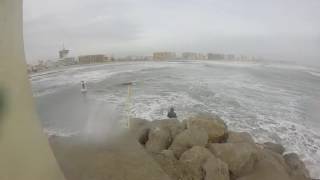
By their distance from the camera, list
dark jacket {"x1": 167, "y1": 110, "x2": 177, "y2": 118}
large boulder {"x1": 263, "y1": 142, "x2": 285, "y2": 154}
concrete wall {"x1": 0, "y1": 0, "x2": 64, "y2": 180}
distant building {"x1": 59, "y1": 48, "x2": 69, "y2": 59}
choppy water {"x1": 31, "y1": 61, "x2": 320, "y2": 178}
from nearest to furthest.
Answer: concrete wall {"x1": 0, "y1": 0, "x2": 64, "y2": 180} → distant building {"x1": 59, "y1": 48, "x2": 69, "y2": 59} → large boulder {"x1": 263, "y1": 142, "x2": 285, "y2": 154} → choppy water {"x1": 31, "y1": 61, "x2": 320, "y2": 178} → dark jacket {"x1": 167, "y1": 110, "x2": 177, "y2": 118}

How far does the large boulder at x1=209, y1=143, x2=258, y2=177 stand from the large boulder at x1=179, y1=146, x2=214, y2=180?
111mm

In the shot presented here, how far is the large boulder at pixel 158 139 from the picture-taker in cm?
285

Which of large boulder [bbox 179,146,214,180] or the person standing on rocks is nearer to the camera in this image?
large boulder [bbox 179,146,214,180]

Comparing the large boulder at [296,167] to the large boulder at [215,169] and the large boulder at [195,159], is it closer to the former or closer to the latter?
the large boulder at [215,169]

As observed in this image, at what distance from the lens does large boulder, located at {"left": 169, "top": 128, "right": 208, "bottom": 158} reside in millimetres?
2781

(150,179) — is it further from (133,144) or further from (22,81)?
(22,81)

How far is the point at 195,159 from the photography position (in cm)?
254

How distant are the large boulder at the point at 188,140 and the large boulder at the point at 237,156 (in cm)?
10

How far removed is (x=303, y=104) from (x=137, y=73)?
7.40ft

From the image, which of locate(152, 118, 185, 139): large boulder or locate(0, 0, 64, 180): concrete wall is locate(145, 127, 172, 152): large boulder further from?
locate(0, 0, 64, 180): concrete wall

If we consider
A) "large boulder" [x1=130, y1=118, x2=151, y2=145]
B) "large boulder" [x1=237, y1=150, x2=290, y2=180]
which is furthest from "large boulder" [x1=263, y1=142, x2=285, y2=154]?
"large boulder" [x1=130, y1=118, x2=151, y2=145]

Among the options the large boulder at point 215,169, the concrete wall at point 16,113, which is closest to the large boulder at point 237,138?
the large boulder at point 215,169

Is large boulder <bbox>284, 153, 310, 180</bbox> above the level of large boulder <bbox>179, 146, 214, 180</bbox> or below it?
below

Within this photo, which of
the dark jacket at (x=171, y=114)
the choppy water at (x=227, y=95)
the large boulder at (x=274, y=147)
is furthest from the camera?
the dark jacket at (x=171, y=114)
